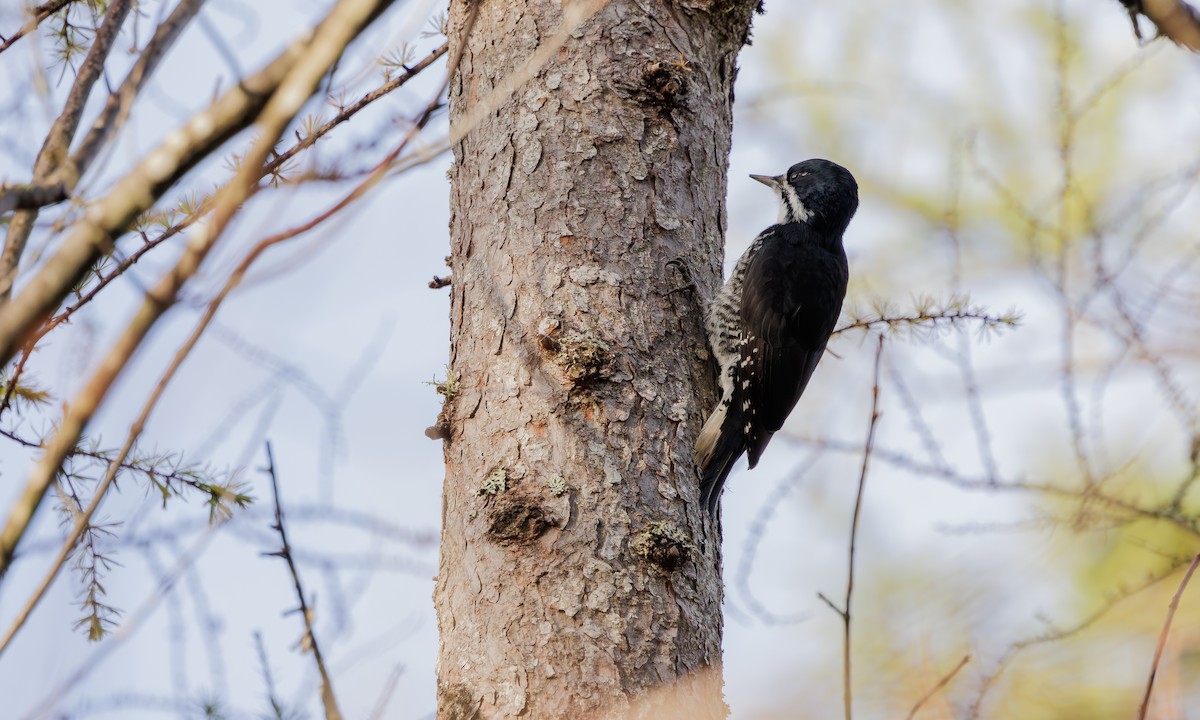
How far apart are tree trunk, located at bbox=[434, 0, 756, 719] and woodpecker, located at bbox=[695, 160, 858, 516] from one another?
0.21 meters

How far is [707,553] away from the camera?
2.51m

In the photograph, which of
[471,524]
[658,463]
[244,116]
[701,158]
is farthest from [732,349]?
[244,116]

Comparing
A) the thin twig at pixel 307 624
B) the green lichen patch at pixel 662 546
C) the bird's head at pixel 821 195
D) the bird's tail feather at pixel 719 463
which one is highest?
the bird's head at pixel 821 195

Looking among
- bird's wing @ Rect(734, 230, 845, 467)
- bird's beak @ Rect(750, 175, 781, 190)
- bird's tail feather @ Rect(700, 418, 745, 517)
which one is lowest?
bird's tail feather @ Rect(700, 418, 745, 517)

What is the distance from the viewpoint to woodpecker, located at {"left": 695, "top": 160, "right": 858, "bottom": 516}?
3.05 metres

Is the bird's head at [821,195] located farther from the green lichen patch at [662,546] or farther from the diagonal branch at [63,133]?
the diagonal branch at [63,133]

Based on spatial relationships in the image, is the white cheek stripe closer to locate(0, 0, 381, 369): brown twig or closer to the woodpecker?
the woodpecker

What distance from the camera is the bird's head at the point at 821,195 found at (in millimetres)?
4379

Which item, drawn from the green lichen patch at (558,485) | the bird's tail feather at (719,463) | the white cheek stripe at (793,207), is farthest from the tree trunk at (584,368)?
the white cheek stripe at (793,207)

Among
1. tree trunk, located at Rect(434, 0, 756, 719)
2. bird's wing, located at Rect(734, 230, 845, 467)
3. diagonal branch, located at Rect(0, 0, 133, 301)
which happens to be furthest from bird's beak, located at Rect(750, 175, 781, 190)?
diagonal branch, located at Rect(0, 0, 133, 301)

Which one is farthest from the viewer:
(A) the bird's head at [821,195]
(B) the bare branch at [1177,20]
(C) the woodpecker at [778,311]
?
(A) the bird's head at [821,195]

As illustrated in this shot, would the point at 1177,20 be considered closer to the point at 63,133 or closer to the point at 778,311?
the point at 63,133

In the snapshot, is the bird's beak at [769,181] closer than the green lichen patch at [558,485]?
No

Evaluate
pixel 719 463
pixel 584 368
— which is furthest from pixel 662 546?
pixel 719 463
